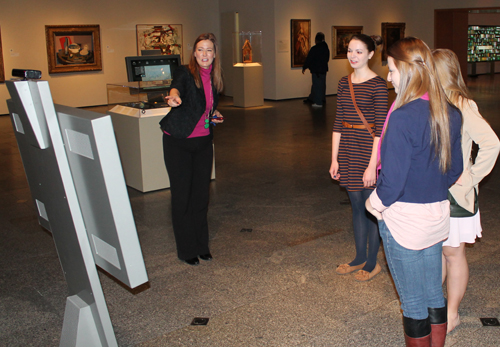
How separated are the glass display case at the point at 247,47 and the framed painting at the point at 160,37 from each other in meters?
2.47

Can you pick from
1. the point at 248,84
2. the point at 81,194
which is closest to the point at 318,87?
the point at 248,84

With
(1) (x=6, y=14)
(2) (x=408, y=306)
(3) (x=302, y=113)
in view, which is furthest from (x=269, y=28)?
(2) (x=408, y=306)

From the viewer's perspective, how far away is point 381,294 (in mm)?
3186

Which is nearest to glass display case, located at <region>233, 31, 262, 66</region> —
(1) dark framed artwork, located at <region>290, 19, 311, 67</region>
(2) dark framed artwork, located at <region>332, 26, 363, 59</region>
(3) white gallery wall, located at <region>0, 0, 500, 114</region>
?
(3) white gallery wall, located at <region>0, 0, 500, 114</region>

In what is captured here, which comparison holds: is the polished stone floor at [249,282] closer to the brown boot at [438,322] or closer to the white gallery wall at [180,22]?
the brown boot at [438,322]

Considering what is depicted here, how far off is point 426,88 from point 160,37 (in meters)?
14.2

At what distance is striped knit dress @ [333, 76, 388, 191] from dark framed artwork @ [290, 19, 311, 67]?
1252 cm

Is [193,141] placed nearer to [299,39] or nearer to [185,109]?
[185,109]

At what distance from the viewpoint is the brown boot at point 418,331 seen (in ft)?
6.84

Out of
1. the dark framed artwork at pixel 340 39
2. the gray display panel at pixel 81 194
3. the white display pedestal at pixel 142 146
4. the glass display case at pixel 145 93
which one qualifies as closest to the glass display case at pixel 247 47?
the dark framed artwork at pixel 340 39

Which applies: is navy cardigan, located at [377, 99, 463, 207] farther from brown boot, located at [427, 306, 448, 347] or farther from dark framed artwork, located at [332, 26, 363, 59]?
dark framed artwork, located at [332, 26, 363, 59]

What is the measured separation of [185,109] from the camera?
3.48 meters

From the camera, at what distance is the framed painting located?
48.1ft

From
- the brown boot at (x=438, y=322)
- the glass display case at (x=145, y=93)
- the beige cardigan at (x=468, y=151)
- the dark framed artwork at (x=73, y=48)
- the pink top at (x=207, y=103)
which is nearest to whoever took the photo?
the brown boot at (x=438, y=322)
